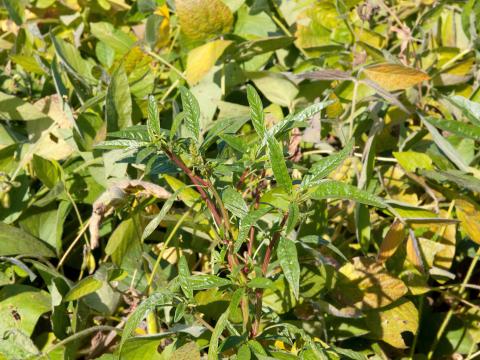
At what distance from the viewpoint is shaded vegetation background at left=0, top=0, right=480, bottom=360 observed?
0.85m

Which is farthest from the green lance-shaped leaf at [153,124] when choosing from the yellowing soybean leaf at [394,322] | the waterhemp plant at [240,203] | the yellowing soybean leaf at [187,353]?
the yellowing soybean leaf at [394,322]

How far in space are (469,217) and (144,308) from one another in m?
0.62

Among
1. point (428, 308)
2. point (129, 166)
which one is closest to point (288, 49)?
point (129, 166)

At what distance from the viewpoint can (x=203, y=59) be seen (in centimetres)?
131

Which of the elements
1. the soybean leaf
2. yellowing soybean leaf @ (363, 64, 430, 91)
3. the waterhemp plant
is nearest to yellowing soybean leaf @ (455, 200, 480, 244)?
yellowing soybean leaf @ (363, 64, 430, 91)

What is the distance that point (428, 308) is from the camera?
1.25 m

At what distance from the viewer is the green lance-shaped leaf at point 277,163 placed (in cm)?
72

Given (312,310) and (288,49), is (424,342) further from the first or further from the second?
(288,49)

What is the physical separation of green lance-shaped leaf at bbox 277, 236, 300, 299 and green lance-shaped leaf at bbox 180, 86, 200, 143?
17cm

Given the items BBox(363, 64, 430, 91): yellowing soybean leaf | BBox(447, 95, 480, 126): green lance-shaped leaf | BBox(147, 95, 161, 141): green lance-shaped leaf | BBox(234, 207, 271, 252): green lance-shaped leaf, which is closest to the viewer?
BBox(234, 207, 271, 252): green lance-shaped leaf

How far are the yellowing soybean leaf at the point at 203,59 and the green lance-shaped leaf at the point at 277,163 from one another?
0.59 metres

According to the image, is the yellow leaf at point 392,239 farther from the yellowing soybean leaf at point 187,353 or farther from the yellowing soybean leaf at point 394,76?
the yellowing soybean leaf at point 187,353

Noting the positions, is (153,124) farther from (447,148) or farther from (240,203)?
(447,148)

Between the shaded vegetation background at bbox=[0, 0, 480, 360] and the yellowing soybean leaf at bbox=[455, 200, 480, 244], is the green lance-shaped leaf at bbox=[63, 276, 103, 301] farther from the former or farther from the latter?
the yellowing soybean leaf at bbox=[455, 200, 480, 244]
